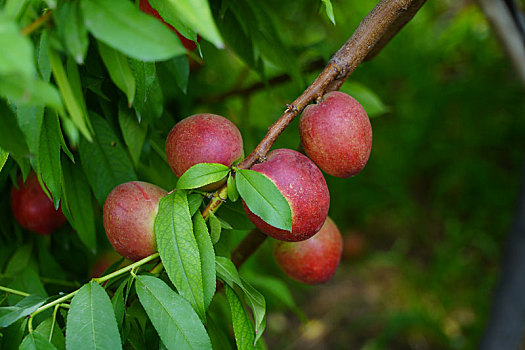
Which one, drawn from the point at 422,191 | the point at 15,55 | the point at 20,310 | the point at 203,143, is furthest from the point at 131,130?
the point at 422,191

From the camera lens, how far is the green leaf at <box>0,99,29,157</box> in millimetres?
426

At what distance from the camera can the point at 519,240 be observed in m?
1.13

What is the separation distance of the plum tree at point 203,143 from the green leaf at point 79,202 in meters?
0.20

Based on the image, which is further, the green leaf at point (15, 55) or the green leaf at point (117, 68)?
the green leaf at point (117, 68)

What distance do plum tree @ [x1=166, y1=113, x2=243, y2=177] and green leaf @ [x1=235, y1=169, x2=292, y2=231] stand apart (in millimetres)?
64

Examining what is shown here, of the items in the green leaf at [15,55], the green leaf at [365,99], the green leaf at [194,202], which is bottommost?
the green leaf at [194,202]

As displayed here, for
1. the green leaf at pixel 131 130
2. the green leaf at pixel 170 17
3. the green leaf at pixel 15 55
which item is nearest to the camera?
the green leaf at pixel 15 55

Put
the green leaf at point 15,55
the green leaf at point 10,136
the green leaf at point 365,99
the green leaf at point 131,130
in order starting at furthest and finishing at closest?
1. the green leaf at point 365,99
2. the green leaf at point 131,130
3. the green leaf at point 10,136
4. the green leaf at point 15,55

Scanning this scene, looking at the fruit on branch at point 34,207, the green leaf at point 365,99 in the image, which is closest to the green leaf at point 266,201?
the fruit on branch at point 34,207

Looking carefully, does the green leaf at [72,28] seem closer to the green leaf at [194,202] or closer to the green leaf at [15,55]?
the green leaf at [15,55]

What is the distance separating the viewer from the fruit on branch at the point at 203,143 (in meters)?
0.57

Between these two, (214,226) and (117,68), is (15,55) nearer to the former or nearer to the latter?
(117,68)

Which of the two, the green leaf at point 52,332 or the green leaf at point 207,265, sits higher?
the green leaf at point 207,265

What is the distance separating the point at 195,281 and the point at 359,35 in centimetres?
34
